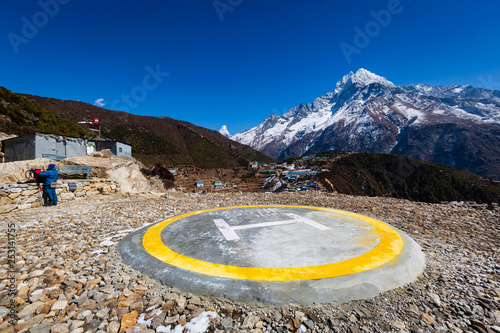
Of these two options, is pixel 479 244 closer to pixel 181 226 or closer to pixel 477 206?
pixel 477 206

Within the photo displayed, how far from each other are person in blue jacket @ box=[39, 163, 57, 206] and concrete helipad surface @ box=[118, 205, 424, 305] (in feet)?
23.9

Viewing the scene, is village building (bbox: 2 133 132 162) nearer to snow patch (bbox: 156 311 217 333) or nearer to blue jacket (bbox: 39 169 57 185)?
blue jacket (bbox: 39 169 57 185)

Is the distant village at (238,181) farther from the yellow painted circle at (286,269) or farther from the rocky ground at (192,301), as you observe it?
the rocky ground at (192,301)

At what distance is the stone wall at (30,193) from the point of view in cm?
855

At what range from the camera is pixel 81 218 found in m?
7.50

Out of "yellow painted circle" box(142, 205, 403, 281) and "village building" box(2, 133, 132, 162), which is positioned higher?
"village building" box(2, 133, 132, 162)

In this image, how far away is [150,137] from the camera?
100188mm

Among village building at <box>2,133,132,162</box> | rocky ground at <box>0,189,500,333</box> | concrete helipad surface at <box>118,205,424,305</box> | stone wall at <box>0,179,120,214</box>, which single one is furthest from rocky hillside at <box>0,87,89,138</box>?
concrete helipad surface at <box>118,205,424,305</box>

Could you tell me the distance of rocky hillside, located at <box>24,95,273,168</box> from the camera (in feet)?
284

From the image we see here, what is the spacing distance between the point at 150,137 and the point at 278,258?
361 feet

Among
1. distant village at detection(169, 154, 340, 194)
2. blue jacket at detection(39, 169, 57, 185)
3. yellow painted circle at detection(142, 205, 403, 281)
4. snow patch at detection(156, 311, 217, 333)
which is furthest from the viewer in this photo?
distant village at detection(169, 154, 340, 194)

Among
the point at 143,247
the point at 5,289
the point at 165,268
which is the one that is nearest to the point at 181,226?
the point at 143,247

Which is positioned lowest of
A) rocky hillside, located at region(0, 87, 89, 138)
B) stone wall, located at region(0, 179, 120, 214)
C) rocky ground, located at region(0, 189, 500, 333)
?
rocky ground, located at region(0, 189, 500, 333)

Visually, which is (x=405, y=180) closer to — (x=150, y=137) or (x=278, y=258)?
(x=150, y=137)
